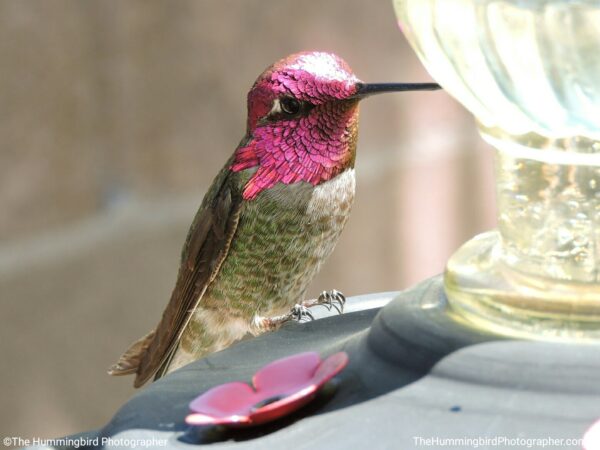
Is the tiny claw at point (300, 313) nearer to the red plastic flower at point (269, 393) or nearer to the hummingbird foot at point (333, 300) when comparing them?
the hummingbird foot at point (333, 300)

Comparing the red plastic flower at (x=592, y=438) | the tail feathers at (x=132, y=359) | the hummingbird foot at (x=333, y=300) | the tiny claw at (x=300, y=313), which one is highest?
the red plastic flower at (x=592, y=438)

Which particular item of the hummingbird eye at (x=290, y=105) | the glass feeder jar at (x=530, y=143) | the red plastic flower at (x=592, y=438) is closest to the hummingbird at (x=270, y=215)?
the hummingbird eye at (x=290, y=105)

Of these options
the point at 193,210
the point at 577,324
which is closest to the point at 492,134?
the point at 577,324

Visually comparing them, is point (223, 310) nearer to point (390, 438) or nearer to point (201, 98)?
point (201, 98)

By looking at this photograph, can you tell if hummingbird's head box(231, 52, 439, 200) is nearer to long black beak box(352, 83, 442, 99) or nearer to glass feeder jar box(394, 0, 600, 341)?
long black beak box(352, 83, 442, 99)

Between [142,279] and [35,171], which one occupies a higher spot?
[35,171]

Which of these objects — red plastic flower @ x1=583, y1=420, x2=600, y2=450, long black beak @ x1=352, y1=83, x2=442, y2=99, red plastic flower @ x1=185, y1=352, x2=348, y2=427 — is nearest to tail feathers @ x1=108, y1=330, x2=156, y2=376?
long black beak @ x1=352, y1=83, x2=442, y2=99
